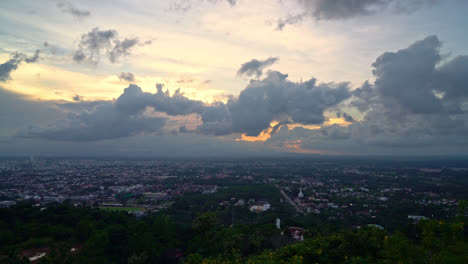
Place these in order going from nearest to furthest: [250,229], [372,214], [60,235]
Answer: [60,235] < [250,229] < [372,214]

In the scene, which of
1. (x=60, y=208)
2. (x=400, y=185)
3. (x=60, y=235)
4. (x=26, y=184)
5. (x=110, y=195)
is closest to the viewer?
(x=60, y=235)

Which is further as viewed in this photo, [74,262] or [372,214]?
[372,214]

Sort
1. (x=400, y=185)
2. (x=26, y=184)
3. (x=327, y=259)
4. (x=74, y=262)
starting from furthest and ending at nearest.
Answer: (x=400, y=185) → (x=26, y=184) → (x=74, y=262) → (x=327, y=259)

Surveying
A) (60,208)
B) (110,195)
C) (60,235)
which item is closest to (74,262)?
(60,235)

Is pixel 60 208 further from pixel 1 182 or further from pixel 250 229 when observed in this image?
pixel 1 182

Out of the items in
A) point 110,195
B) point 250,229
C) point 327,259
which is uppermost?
point 327,259

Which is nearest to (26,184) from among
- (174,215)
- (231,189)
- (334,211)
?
(174,215)

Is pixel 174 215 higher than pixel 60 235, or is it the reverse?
pixel 60 235

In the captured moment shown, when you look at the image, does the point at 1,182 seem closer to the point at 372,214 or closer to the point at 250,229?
the point at 250,229

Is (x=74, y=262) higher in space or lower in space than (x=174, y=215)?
higher
